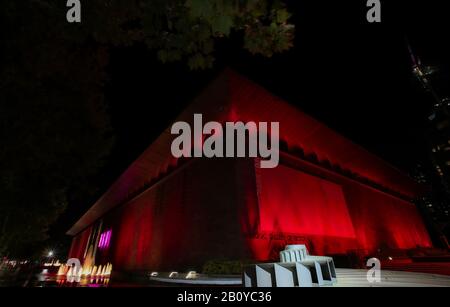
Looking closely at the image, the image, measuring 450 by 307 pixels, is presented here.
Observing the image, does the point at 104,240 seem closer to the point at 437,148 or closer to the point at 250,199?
the point at 250,199

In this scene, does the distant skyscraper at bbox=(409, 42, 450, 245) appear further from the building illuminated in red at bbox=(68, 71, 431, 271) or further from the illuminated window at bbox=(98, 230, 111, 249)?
the illuminated window at bbox=(98, 230, 111, 249)

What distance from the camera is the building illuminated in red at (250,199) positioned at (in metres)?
13.1

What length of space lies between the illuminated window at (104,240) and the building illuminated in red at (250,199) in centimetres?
223

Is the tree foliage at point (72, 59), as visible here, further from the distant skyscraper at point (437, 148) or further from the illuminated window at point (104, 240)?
the illuminated window at point (104, 240)

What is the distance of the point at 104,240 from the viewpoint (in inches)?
1166

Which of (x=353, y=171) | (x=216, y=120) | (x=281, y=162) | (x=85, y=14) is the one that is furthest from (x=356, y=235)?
(x=85, y=14)

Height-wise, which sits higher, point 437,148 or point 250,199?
point 437,148

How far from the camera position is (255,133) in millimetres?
15516

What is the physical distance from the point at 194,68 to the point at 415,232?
117ft

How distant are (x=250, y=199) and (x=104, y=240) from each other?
23.7 meters

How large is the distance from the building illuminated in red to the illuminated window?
7.32ft

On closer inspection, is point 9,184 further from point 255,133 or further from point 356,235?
point 356,235

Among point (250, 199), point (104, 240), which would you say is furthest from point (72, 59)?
point (104, 240)

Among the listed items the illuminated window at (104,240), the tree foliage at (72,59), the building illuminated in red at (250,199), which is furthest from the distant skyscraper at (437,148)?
the illuminated window at (104,240)
